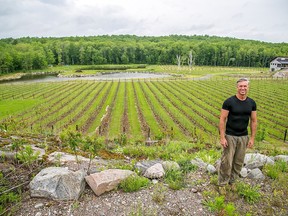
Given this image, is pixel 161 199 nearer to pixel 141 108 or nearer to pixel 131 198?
pixel 131 198

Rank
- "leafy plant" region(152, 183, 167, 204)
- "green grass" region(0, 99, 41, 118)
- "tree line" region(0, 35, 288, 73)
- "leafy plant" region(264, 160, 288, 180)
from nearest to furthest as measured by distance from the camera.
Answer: "leafy plant" region(152, 183, 167, 204) < "leafy plant" region(264, 160, 288, 180) < "green grass" region(0, 99, 41, 118) < "tree line" region(0, 35, 288, 73)

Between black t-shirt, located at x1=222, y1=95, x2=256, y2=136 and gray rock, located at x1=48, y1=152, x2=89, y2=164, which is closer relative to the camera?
black t-shirt, located at x1=222, y1=95, x2=256, y2=136

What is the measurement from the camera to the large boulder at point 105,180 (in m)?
5.22

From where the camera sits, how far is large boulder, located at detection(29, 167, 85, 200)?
4996 mm

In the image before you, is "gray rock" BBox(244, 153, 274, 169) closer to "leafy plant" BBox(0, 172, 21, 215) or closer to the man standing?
the man standing

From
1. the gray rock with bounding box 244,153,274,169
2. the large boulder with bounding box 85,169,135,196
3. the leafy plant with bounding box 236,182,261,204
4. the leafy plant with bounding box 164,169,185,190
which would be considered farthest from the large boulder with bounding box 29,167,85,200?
the gray rock with bounding box 244,153,274,169

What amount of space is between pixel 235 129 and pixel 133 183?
288 centimetres

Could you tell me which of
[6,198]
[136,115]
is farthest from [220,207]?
[136,115]

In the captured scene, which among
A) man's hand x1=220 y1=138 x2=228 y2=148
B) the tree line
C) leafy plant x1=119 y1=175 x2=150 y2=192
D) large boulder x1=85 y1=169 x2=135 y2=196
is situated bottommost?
leafy plant x1=119 y1=175 x2=150 y2=192

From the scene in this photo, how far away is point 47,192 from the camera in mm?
4984

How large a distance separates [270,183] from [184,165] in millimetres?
2395

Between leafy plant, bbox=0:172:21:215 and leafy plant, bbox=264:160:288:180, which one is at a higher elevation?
leafy plant, bbox=0:172:21:215

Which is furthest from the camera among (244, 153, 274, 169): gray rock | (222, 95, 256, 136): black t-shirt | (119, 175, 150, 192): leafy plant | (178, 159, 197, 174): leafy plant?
(244, 153, 274, 169): gray rock

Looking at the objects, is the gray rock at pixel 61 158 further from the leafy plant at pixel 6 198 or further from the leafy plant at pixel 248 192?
the leafy plant at pixel 248 192
